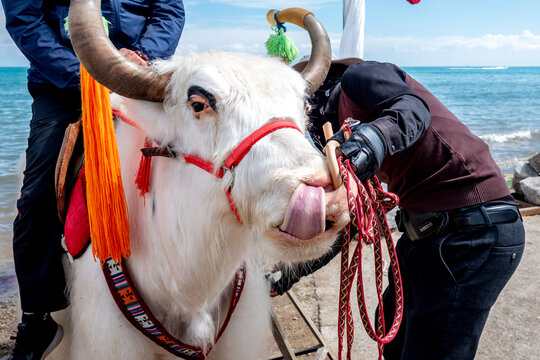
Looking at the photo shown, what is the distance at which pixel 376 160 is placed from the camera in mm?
1439

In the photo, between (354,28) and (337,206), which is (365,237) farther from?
(354,28)

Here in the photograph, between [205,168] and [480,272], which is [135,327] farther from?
[480,272]

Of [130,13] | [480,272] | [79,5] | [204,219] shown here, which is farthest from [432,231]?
[130,13]

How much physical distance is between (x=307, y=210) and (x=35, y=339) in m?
1.67

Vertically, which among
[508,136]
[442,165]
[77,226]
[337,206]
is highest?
[337,206]

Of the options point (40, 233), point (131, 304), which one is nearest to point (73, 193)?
point (40, 233)

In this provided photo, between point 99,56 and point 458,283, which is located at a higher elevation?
point 99,56

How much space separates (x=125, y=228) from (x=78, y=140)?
0.59 meters

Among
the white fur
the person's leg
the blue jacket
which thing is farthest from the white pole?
the person's leg

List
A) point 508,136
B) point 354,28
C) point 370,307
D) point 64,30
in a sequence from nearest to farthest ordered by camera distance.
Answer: point 64,30
point 370,307
point 354,28
point 508,136

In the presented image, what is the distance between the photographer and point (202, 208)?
152 centimetres

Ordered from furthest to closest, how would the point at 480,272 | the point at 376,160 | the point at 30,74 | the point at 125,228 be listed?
the point at 30,74 → the point at 480,272 → the point at 125,228 → the point at 376,160

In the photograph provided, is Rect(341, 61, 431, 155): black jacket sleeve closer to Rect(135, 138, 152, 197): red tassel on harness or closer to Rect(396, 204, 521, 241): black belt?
Rect(396, 204, 521, 241): black belt

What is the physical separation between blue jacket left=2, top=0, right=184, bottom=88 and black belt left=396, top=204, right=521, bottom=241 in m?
1.65
